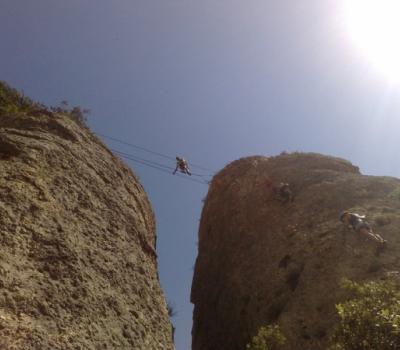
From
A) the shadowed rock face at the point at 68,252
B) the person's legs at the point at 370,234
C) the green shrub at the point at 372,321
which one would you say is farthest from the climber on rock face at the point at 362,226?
the shadowed rock face at the point at 68,252

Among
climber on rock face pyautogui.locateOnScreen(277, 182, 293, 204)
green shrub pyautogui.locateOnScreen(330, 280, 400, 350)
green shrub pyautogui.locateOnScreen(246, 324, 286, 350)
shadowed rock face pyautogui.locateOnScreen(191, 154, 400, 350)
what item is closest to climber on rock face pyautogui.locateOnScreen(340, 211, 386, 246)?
shadowed rock face pyautogui.locateOnScreen(191, 154, 400, 350)

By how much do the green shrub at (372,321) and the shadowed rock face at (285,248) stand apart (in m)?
4.79

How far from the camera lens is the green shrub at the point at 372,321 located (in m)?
8.67

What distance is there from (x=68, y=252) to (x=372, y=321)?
708cm

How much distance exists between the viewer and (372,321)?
9031 mm

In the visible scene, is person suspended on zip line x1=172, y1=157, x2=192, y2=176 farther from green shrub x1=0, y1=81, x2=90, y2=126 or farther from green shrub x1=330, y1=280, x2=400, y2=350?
green shrub x1=330, y1=280, x2=400, y2=350

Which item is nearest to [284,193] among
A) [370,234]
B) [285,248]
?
[285,248]

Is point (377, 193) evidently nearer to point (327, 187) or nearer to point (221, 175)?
point (327, 187)

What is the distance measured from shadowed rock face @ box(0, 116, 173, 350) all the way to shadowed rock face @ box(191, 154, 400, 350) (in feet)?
20.7

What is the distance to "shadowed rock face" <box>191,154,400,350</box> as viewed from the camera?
54.3 feet

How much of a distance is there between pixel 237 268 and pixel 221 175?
31.7 ft

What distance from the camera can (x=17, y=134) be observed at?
1420 cm

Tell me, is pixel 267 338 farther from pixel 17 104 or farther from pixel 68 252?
pixel 17 104

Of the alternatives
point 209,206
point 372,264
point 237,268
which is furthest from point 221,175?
point 372,264
